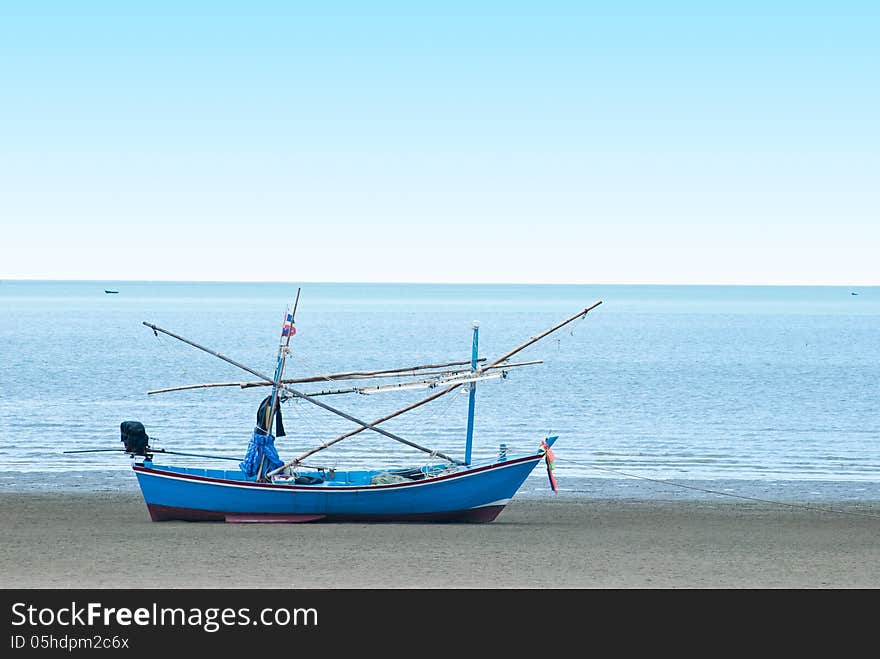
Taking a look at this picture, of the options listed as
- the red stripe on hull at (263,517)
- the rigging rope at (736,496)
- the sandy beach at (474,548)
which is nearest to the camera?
the sandy beach at (474,548)

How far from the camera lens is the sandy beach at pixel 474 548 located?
19.7 meters

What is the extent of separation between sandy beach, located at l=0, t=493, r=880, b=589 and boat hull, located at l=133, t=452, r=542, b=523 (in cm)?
48

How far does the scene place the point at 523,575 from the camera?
798 inches

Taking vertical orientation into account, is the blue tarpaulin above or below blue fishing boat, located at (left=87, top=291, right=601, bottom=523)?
above

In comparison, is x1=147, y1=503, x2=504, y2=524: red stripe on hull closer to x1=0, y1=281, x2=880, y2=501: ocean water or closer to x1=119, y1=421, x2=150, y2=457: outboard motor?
x1=119, y1=421, x2=150, y2=457: outboard motor

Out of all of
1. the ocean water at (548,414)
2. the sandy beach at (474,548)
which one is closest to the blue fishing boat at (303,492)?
the sandy beach at (474,548)

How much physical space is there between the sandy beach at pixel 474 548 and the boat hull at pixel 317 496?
18.9 inches

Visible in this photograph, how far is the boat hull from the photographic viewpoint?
26.6 metres

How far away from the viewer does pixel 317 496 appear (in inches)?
1051

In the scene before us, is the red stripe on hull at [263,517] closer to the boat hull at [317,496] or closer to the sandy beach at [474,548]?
the boat hull at [317,496]

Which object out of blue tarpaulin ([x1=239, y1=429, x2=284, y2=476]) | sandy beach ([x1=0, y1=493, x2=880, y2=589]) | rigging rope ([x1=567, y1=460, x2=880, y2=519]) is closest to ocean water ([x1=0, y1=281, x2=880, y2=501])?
rigging rope ([x1=567, y1=460, x2=880, y2=519])

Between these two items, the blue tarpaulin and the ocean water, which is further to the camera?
the ocean water

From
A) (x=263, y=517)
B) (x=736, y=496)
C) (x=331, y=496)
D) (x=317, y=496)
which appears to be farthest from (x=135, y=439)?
(x=736, y=496)
